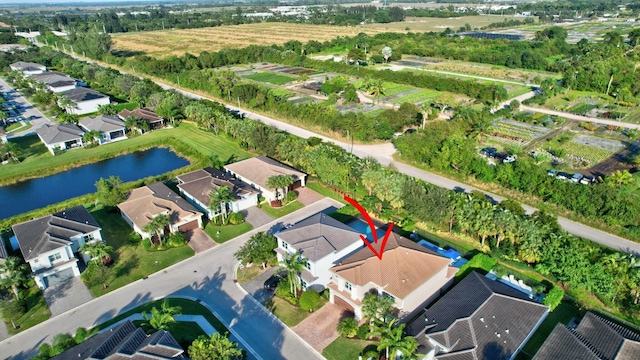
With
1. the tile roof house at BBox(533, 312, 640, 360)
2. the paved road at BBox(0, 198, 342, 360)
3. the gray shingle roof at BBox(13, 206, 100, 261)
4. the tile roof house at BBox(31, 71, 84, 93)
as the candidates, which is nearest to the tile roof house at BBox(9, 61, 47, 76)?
the tile roof house at BBox(31, 71, 84, 93)

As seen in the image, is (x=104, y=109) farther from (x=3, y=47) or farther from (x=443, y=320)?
(x=3, y=47)

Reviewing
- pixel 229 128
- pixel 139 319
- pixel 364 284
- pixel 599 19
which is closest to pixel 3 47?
pixel 229 128

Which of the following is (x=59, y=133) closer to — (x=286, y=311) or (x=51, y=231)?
(x=51, y=231)

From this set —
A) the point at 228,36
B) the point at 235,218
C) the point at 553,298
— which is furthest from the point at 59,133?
the point at 228,36

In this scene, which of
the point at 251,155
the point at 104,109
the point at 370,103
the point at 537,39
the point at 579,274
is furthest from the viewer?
the point at 537,39

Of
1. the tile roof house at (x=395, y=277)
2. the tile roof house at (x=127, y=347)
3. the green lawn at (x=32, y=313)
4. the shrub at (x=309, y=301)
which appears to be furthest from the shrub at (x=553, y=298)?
the green lawn at (x=32, y=313)

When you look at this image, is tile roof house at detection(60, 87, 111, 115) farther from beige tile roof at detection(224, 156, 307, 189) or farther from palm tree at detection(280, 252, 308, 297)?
palm tree at detection(280, 252, 308, 297)
